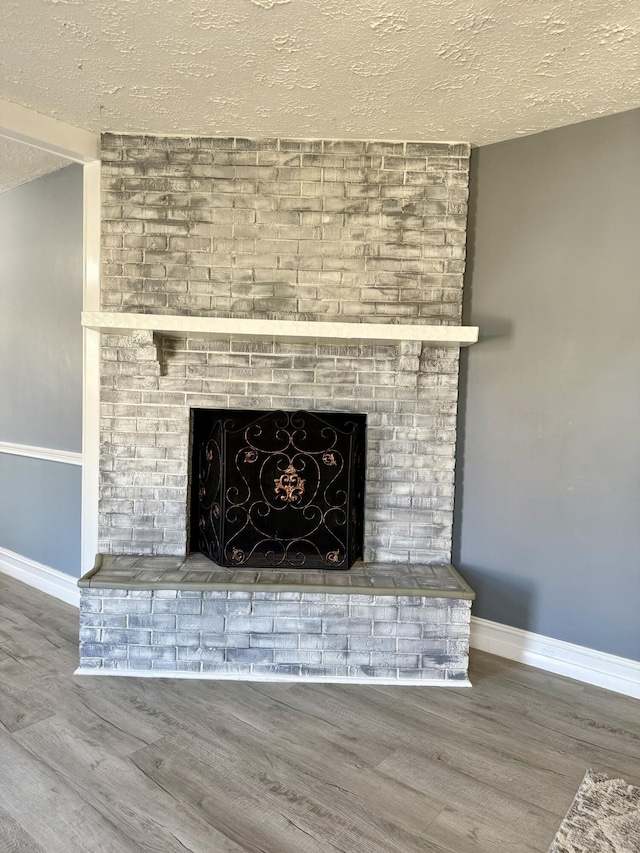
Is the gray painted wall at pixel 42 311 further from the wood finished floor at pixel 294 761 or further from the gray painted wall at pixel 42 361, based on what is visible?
A: the wood finished floor at pixel 294 761

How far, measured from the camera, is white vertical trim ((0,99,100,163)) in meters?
2.16

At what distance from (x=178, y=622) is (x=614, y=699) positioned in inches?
74.4

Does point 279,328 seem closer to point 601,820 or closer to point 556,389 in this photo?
point 556,389

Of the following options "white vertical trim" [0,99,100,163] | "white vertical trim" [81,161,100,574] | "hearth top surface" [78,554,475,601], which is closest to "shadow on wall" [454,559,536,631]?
"hearth top surface" [78,554,475,601]

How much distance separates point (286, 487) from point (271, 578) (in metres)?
0.43

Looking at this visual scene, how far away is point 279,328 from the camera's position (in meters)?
2.10

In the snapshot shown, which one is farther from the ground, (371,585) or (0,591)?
(371,585)

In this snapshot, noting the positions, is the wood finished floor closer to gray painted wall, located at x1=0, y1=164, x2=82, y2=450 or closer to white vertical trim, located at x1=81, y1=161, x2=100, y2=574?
white vertical trim, located at x1=81, y1=161, x2=100, y2=574

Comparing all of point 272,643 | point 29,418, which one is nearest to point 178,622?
point 272,643

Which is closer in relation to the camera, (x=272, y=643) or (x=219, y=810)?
(x=219, y=810)

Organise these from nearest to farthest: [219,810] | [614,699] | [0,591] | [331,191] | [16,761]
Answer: [219,810]
[16,761]
[614,699]
[331,191]
[0,591]

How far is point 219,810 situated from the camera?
1.46 metres

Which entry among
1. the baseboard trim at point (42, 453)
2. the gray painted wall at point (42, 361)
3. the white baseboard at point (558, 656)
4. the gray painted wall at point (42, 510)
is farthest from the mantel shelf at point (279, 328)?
the white baseboard at point (558, 656)

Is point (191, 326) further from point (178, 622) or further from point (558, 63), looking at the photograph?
point (558, 63)
